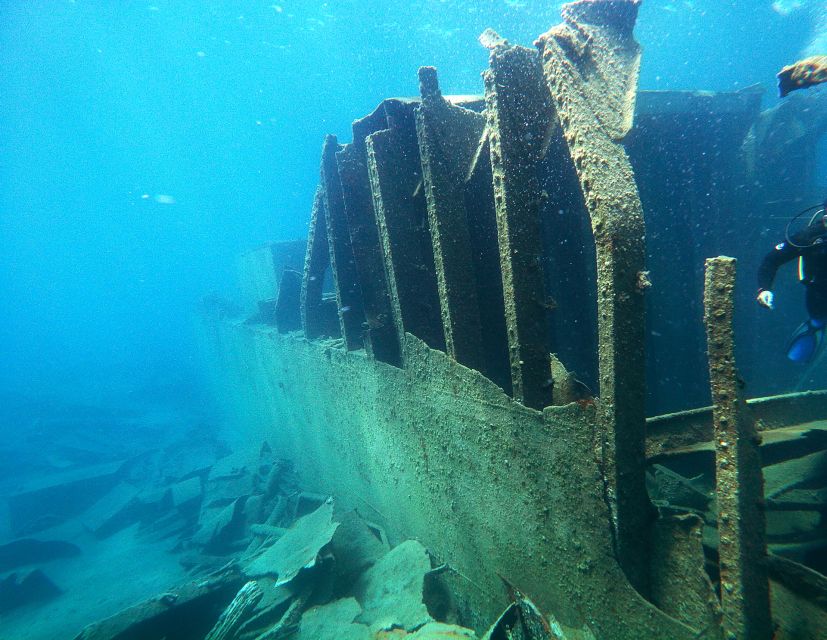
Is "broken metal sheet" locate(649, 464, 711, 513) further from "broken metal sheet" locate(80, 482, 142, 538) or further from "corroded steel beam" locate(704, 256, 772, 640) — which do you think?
"broken metal sheet" locate(80, 482, 142, 538)

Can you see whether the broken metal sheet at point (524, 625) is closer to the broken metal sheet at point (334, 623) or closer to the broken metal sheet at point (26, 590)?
the broken metal sheet at point (334, 623)

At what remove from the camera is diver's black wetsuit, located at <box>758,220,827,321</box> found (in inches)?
131

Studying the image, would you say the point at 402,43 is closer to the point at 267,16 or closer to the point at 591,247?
the point at 267,16

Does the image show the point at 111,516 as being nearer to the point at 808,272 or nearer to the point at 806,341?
the point at 806,341

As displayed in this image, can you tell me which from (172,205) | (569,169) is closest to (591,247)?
(569,169)

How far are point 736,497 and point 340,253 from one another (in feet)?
12.3

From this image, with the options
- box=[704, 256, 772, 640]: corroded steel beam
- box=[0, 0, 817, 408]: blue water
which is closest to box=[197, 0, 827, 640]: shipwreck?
box=[704, 256, 772, 640]: corroded steel beam

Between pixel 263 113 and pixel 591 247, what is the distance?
345ft

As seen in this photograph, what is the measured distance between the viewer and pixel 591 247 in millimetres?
3596

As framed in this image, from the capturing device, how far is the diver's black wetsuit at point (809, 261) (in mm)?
3316

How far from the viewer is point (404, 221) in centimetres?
308

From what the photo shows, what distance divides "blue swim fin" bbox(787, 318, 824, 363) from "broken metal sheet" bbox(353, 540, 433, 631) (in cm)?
390

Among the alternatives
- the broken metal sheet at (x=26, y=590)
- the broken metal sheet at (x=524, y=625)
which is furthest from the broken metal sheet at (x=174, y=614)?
the broken metal sheet at (x=26, y=590)

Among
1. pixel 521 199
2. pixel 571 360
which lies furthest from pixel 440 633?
pixel 521 199
